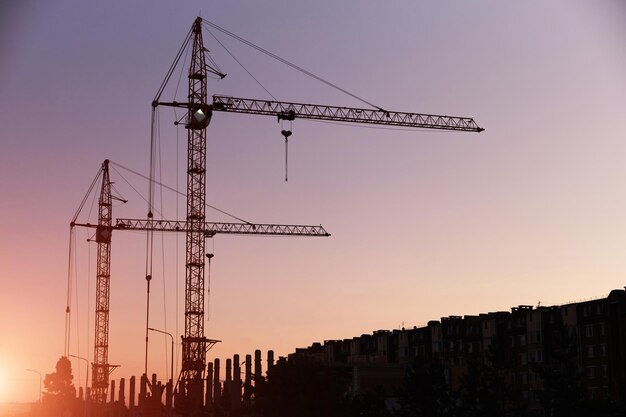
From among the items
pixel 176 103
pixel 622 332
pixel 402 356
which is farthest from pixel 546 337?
pixel 176 103

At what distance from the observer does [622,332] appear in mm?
141875

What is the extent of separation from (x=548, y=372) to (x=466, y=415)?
7432 mm

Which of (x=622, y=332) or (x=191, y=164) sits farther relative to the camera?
(x=191, y=164)

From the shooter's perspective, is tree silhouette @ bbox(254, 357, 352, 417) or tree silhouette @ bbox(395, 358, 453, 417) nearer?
tree silhouette @ bbox(395, 358, 453, 417)

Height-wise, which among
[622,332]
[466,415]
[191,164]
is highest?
[191,164]

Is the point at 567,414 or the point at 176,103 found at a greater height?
the point at 176,103

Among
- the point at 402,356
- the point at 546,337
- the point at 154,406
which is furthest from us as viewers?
the point at 402,356

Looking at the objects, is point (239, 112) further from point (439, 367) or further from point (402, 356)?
point (439, 367)

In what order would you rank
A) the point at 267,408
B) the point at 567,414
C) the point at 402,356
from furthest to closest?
the point at 402,356
the point at 267,408
the point at 567,414

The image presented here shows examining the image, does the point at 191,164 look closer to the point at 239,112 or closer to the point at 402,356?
the point at 239,112

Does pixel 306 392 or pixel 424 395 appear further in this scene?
pixel 306 392

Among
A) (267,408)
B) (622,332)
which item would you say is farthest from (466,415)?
(622,332)

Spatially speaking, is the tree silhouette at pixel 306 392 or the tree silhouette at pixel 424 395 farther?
the tree silhouette at pixel 306 392

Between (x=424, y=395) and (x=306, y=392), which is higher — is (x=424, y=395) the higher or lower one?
the lower one
